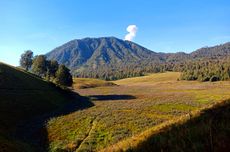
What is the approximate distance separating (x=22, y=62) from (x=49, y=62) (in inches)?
681

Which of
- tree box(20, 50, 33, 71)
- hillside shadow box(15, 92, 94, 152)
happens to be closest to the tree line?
tree box(20, 50, 33, 71)

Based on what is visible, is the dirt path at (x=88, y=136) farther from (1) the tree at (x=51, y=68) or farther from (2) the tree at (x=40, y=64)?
(1) the tree at (x=51, y=68)

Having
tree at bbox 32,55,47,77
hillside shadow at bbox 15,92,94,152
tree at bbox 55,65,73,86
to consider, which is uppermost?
tree at bbox 32,55,47,77

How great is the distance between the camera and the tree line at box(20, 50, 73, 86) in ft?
417

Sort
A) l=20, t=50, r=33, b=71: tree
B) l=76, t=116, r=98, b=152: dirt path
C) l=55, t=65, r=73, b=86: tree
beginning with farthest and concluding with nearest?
1. l=20, t=50, r=33, b=71: tree
2. l=55, t=65, r=73, b=86: tree
3. l=76, t=116, r=98, b=152: dirt path

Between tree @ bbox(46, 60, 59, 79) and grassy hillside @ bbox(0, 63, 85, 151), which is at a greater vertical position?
tree @ bbox(46, 60, 59, 79)

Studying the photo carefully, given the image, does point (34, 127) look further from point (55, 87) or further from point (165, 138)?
point (55, 87)

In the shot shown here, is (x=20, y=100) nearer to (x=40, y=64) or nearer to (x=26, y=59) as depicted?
(x=40, y=64)

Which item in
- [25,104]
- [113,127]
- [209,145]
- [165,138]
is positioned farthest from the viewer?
[25,104]

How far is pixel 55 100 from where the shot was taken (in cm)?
8656

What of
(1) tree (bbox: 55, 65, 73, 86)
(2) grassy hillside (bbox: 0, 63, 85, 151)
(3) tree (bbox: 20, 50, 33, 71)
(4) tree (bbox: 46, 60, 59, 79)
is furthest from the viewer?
(3) tree (bbox: 20, 50, 33, 71)

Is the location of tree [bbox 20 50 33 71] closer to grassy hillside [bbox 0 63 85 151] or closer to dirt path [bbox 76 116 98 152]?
grassy hillside [bbox 0 63 85 151]

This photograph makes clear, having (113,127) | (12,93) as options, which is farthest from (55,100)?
(113,127)

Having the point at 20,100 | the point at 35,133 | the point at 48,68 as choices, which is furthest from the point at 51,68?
the point at 35,133
